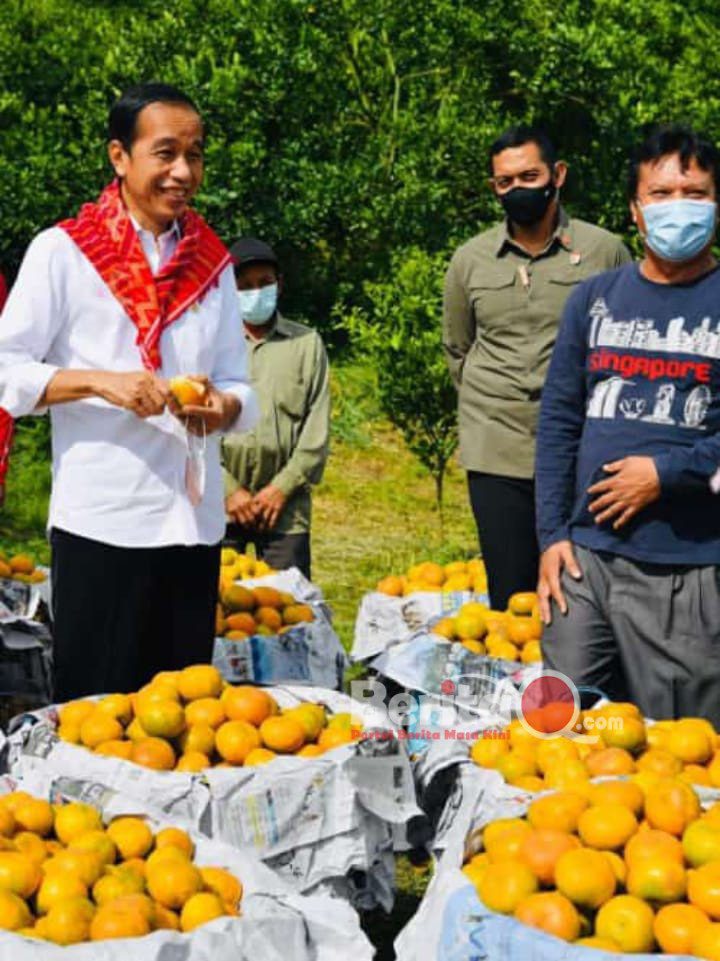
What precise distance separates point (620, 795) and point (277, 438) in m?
3.05

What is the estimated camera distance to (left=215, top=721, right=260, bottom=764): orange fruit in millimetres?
3381

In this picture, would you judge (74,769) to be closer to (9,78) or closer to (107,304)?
(107,304)

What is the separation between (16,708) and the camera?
15.4ft

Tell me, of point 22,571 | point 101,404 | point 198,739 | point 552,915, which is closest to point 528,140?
point 101,404

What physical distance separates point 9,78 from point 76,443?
32.3 ft

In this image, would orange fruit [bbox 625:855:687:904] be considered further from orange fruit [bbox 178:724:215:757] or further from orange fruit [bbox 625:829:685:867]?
orange fruit [bbox 178:724:215:757]

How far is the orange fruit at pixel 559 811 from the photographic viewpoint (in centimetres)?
276

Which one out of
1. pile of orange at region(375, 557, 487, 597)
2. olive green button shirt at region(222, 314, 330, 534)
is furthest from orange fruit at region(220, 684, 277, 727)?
olive green button shirt at region(222, 314, 330, 534)

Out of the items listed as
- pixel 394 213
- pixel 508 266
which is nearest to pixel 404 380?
pixel 394 213

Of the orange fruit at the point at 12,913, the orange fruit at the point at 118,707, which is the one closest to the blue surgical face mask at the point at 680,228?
Answer: the orange fruit at the point at 118,707

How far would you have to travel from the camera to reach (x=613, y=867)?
8.54ft

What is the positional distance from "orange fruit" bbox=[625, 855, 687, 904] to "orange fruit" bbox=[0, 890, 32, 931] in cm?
102

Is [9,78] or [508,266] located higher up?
[9,78]

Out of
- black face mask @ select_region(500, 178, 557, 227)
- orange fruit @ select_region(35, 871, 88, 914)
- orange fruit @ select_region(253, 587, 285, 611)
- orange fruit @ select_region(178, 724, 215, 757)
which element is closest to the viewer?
orange fruit @ select_region(35, 871, 88, 914)
